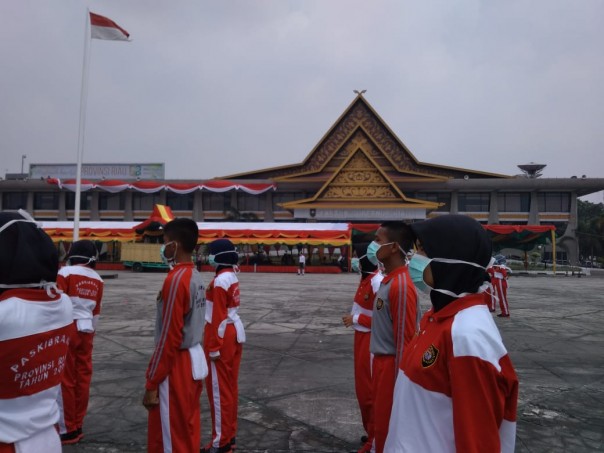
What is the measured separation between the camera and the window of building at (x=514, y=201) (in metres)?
37.1

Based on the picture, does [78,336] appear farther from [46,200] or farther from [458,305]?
[46,200]

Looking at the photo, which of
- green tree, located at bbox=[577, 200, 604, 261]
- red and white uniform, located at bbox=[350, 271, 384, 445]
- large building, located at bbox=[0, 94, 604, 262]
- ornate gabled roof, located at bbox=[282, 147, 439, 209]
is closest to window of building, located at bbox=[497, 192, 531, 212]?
large building, located at bbox=[0, 94, 604, 262]

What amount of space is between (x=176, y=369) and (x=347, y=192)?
1242 inches

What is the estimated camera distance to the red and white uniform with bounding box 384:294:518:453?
1.47 metres

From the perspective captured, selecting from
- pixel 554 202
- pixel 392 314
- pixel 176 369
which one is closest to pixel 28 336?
pixel 176 369

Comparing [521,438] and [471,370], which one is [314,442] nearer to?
[521,438]

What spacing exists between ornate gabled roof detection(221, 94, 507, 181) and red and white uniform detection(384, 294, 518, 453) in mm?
35673

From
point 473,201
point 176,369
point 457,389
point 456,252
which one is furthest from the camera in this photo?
point 473,201

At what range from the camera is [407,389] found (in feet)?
5.63

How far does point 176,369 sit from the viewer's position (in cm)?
293

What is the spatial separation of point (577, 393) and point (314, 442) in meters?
3.48

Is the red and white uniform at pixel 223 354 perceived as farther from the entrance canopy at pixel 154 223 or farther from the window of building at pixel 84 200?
the window of building at pixel 84 200

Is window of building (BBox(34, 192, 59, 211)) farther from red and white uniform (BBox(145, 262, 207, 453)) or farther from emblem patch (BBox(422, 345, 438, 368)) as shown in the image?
A: emblem patch (BBox(422, 345, 438, 368))

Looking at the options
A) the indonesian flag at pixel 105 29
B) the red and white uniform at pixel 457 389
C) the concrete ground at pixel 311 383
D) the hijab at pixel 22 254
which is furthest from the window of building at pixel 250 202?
the red and white uniform at pixel 457 389
